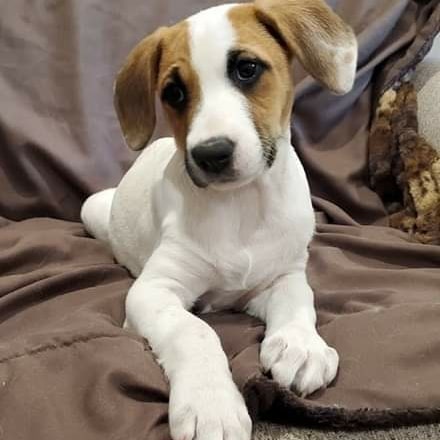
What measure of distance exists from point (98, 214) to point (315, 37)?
0.73 metres

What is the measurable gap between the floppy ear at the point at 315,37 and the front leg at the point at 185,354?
1.36 feet

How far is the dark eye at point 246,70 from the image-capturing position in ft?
4.34

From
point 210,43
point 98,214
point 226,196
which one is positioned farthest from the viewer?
point 98,214

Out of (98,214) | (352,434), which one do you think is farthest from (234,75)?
(98,214)

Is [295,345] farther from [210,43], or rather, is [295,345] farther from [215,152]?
[210,43]

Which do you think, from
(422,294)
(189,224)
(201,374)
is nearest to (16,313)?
(189,224)

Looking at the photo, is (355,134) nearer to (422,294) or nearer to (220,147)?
(422,294)

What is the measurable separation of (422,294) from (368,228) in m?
0.43

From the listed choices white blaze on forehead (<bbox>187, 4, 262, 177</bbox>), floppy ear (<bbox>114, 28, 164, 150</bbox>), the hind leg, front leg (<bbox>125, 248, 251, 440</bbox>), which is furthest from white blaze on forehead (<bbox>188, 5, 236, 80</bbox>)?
the hind leg

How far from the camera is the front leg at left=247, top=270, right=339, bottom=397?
3.97ft

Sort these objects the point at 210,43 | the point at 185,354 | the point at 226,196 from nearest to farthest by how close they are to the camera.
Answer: the point at 185,354 < the point at 210,43 < the point at 226,196

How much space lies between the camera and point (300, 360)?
1.23 metres

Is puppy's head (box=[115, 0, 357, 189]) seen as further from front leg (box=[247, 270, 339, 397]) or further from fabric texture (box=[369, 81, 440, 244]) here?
fabric texture (box=[369, 81, 440, 244])

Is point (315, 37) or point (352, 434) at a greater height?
point (315, 37)
